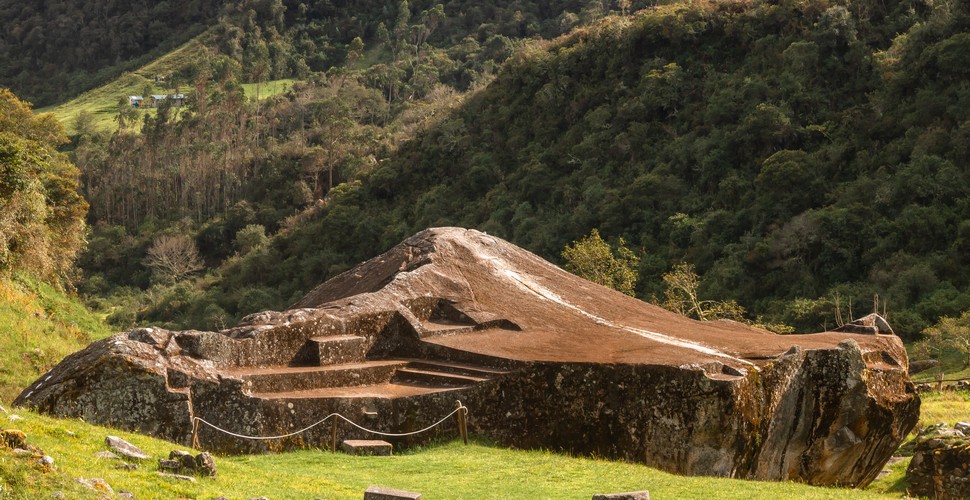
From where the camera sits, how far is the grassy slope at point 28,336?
940 inches

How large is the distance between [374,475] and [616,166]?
154ft

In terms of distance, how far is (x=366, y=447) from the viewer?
51.7 feet

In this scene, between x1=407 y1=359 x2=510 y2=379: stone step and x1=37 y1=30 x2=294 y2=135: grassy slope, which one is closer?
x1=407 y1=359 x2=510 y2=379: stone step

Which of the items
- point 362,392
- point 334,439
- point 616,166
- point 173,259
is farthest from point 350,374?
point 173,259

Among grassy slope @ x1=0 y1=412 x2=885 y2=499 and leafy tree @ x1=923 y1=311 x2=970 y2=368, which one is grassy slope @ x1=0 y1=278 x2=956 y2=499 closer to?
grassy slope @ x1=0 y1=412 x2=885 y2=499

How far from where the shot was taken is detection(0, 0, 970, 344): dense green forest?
45.2m

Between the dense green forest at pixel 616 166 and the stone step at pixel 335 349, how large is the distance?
82.6 feet

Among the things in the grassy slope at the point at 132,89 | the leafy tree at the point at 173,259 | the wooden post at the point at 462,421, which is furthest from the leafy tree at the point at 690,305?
the grassy slope at the point at 132,89

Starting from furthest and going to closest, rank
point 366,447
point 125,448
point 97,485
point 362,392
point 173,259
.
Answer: point 173,259
point 362,392
point 366,447
point 125,448
point 97,485

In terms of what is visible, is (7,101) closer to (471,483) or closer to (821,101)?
(821,101)

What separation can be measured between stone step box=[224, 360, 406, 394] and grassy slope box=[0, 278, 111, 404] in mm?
6663

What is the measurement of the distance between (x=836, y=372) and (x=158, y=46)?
121 m

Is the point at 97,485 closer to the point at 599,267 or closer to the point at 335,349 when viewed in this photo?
the point at 335,349

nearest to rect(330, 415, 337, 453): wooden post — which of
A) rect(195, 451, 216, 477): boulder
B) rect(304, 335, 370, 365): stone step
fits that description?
rect(304, 335, 370, 365): stone step
